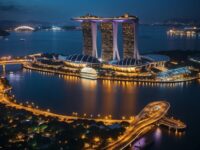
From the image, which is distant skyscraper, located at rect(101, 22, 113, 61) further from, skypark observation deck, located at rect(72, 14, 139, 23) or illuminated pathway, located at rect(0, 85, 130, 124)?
illuminated pathway, located at rect(0, 85, 130, 124)

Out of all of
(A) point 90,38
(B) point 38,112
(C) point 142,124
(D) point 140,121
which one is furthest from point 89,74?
(C) point 142,124

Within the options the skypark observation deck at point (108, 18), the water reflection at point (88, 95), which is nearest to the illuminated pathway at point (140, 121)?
the water reflection at point (88, 95)

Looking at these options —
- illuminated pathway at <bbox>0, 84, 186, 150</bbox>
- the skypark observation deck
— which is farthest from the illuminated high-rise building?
illuminated pathway at <bbox>0, 84, 186, 150</bbox>

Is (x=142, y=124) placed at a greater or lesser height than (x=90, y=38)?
lesser

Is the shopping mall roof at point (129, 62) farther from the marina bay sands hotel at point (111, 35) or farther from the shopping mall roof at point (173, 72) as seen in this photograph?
the shopping mall roof at point (173, 72)

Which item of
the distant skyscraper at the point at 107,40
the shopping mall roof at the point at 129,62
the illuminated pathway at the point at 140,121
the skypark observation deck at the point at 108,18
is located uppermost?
the skypark observation deck at the point at 108,18

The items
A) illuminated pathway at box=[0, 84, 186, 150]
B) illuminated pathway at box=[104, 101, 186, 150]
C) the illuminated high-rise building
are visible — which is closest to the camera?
illuminated pathway at box=[104, 101, 186, 150]

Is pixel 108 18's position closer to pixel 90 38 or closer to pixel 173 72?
pixel 90 38

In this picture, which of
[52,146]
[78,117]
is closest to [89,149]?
[52,146]
